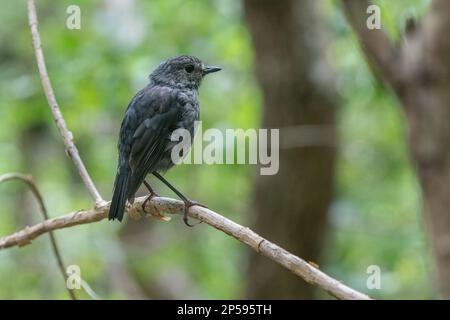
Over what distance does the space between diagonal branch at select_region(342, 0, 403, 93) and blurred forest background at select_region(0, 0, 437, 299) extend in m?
1.17

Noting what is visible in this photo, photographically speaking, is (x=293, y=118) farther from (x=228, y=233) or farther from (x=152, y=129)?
(x=228, y=233)

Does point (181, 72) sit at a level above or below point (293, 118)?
above

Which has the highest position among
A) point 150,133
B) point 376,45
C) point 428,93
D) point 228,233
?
point 376,45

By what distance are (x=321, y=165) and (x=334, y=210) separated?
460 millimetres

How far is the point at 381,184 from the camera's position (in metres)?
8.26

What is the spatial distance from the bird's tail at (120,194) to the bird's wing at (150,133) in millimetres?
35

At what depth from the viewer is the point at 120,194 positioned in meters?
3.36

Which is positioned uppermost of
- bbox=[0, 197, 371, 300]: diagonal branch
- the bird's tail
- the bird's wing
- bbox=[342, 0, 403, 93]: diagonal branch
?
bbox=[342, 0, 403, 93]: diagonal branch

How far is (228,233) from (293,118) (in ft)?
11.7

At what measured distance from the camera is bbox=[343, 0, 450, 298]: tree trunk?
2.78 meters

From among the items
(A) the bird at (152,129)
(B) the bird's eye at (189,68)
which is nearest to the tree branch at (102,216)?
(A) the bird at (152,129)

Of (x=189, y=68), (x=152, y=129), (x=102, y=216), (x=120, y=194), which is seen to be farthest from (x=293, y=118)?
(x=102, y=216)

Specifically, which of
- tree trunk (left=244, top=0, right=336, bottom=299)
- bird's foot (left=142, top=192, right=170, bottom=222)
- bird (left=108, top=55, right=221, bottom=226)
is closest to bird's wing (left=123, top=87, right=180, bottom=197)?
bird (left=108, top=55, right=221, bottom=226)

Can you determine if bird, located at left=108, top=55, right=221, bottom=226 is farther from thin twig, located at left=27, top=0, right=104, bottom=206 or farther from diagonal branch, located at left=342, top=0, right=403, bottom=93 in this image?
diagonal branch, located at left=342, top=0, right=403, bottom=93
